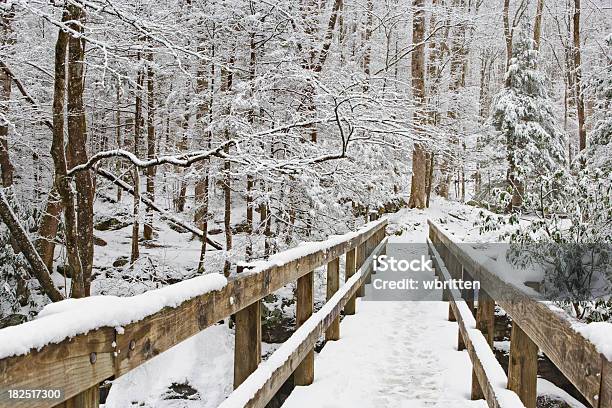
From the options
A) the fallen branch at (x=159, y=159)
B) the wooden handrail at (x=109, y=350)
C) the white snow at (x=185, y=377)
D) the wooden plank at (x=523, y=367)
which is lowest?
the white snow at (x=185, y=377)

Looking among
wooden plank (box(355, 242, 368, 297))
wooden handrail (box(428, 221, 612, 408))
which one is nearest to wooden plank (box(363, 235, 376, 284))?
wooden plank (box(355, 242, 368, 297))

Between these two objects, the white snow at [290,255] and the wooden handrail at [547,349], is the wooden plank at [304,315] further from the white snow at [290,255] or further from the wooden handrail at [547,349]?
the wooden handrail at [547,349]

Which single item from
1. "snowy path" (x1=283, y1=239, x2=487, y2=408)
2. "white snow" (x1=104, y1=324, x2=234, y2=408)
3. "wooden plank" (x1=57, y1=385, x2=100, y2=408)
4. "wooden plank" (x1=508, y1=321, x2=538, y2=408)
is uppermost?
"wooden plank" (x1=57, y1=385, x2=100, y2=408)

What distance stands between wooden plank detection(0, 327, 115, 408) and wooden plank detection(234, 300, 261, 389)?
56.0 inches

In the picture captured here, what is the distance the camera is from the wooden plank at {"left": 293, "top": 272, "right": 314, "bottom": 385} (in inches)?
185

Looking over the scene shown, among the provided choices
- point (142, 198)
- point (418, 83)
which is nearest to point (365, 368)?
point (142, 198)

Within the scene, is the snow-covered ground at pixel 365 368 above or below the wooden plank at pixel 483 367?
below

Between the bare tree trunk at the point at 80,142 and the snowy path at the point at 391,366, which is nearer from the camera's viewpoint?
the snowy path at the point at 391,366

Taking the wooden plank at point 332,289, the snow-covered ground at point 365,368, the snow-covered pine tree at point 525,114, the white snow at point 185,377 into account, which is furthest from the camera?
the snow-covered pine tree at point 525,114

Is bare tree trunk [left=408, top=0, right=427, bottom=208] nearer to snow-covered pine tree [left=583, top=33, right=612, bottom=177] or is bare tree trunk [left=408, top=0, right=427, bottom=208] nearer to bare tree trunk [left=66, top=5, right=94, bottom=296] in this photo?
snow-covered pine tree [left=583, top=33, right=612, bottom=177]

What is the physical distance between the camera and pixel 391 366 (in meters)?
5.43

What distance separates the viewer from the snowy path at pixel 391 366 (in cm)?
445

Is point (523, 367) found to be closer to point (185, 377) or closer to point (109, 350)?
point (109, 350)

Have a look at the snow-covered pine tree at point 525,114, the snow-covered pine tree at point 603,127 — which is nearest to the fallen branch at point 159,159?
the snow-covered pine tree at point 603,127
